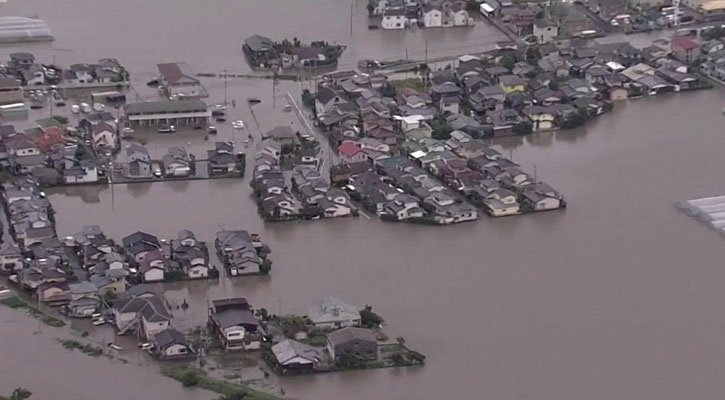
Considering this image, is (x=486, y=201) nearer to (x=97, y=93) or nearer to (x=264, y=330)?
(x=264, y=330)

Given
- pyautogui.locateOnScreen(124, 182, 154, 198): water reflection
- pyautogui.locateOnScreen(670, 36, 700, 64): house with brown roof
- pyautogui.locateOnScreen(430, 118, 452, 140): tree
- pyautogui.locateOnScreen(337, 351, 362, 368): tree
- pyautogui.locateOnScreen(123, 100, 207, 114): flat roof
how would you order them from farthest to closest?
1. pyautogui.locateOnScreen(670, 36, 700, 64): house with brown roof
2. pyautogui.locateOnScreen(123, 100, 207, 114): flat roof
3. pyautogui.locateOnScreen(430, 118, 452, 140): tree
4. pyautogui.locateOnScreen(124, 182, 154, 198): water reflection
5. pyautogui.locateOnScreen(337, 351, 362, 368): tree

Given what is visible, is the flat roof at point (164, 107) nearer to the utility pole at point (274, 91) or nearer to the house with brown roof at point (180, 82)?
the house with brown roof at point (180, 82)

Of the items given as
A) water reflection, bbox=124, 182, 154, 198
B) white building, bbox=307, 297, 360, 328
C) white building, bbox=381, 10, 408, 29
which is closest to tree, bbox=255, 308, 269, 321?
white building, bbox=307, 297, 360, 328

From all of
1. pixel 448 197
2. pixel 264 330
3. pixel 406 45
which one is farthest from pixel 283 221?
pixel 406 45

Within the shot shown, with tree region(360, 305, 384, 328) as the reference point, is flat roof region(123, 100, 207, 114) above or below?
above

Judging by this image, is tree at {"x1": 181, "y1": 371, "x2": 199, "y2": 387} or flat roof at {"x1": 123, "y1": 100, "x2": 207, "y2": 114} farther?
flat roof at {"x1": 123, "y1": 100, "x2": 207, "y2": 114}

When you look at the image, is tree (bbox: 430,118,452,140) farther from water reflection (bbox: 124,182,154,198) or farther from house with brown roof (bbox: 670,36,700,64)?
house with brown roof (bbox: 670,36,700,64)

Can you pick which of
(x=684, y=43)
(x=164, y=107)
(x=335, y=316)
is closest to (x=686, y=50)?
(x=684, y=43)

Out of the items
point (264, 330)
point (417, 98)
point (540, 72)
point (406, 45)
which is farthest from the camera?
point (406, 45)

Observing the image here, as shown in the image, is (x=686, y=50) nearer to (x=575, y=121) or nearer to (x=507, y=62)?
(x=507, y=62)
